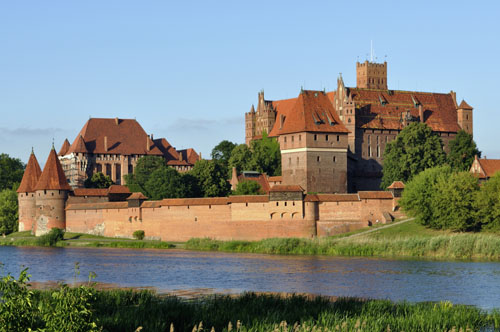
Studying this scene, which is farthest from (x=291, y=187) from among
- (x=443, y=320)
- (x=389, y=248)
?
(x=443, y=320)

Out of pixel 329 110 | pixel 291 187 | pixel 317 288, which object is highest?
pixel 329 110

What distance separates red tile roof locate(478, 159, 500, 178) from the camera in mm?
56888

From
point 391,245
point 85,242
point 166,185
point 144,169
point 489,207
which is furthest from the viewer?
point 144,169

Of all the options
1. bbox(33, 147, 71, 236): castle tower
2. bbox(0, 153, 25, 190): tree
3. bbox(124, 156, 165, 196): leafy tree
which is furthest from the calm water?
bbox(0, 153, 25, 190): tree

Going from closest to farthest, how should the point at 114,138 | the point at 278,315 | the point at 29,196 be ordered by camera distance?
the point at 278,315 → the point at 29,196 → the point at 114,138

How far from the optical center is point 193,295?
22.8 metres

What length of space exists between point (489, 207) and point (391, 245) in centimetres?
559

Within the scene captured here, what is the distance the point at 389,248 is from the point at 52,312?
88.1ft

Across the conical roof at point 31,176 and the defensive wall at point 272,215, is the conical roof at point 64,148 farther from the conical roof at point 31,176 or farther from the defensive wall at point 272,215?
the defensive wall at point 272,215

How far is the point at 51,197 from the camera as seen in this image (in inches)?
2221

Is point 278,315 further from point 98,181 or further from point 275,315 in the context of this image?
point 98,181

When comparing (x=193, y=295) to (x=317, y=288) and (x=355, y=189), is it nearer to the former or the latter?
(x=317, y=288)

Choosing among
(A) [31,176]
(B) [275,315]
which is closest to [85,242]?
(A) [31,176]

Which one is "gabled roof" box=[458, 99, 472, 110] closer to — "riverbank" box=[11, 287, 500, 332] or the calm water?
the calm water
